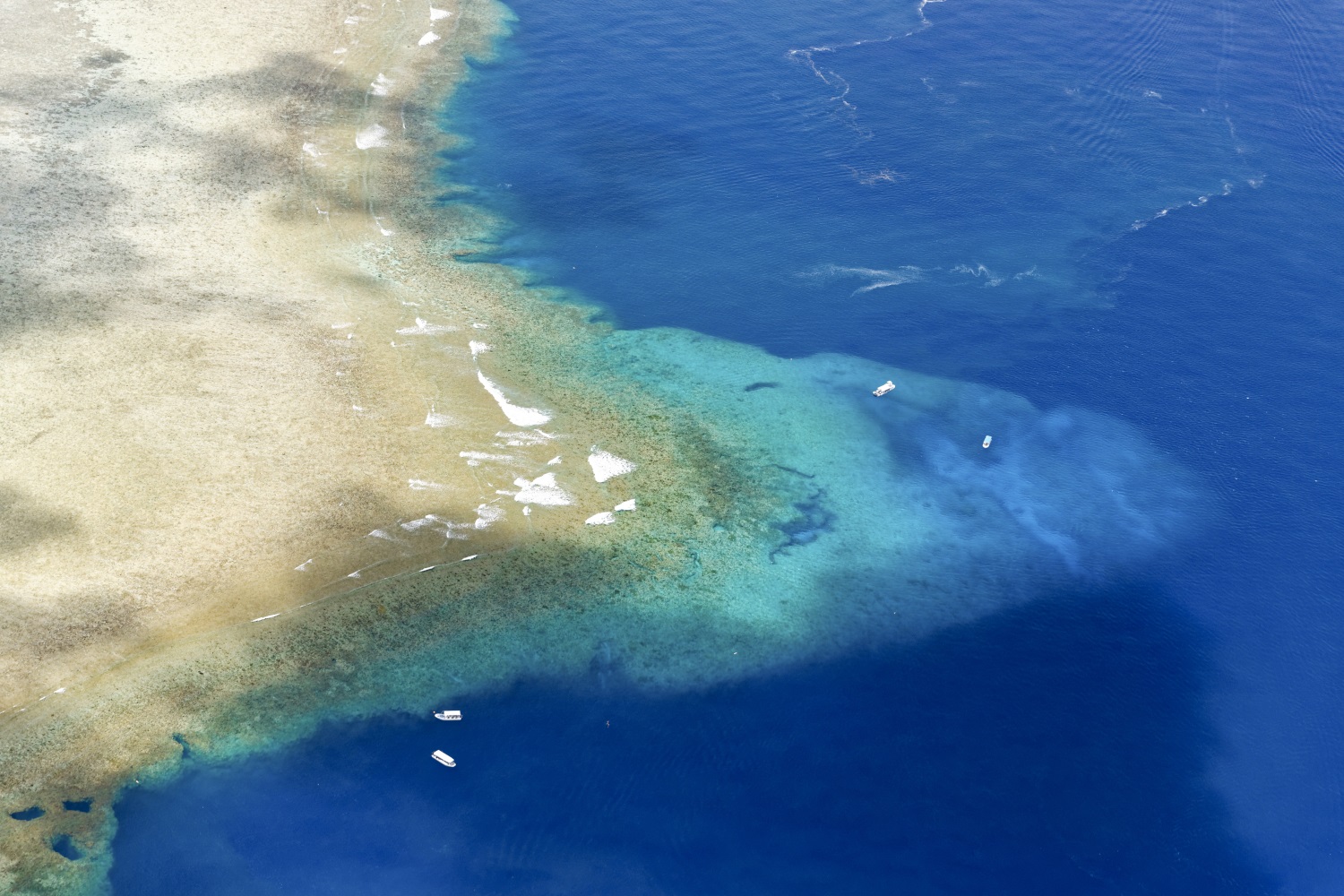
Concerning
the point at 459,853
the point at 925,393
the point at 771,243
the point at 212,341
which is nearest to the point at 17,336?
the point at 212,341

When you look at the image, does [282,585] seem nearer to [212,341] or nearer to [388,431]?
[388,431]

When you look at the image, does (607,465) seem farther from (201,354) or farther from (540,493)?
(201,354)

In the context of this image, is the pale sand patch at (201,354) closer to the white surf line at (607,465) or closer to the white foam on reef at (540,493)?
the white foam on reef at (540,493)

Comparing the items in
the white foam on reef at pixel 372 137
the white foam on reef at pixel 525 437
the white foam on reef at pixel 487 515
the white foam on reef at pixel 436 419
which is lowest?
the white foam on reef at pixel 487 515

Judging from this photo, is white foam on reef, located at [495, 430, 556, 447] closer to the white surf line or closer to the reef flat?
the reef flat

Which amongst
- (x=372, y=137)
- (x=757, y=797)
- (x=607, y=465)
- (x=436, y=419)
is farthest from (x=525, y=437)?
(x=372, y=137)

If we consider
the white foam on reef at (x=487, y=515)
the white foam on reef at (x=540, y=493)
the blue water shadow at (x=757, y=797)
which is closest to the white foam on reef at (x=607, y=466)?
the white foam on reef at (x=540, y=493)
